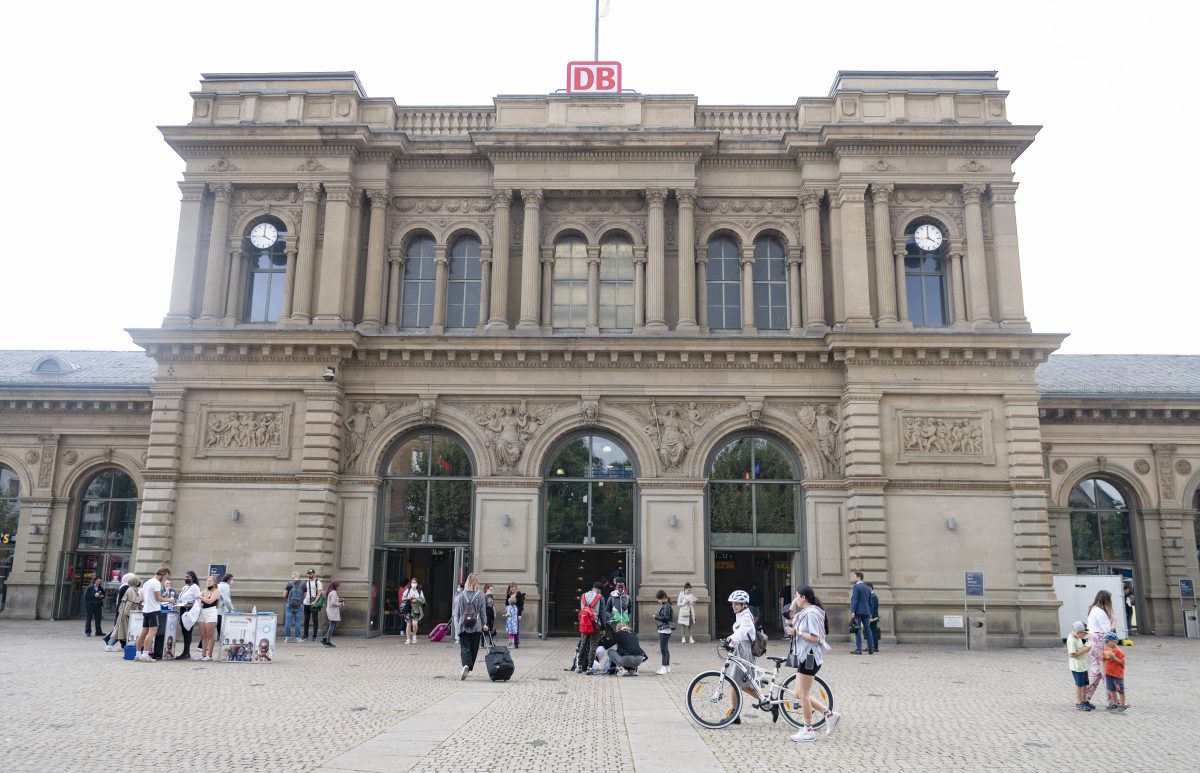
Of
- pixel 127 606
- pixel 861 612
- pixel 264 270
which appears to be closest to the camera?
pixel 127 606

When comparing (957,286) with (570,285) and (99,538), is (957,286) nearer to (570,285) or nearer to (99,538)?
(570,285)

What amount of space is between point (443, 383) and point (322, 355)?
13.9 feet

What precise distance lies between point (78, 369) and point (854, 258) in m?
37.9

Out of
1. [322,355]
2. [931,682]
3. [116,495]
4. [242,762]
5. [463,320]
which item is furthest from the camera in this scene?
[116,495]

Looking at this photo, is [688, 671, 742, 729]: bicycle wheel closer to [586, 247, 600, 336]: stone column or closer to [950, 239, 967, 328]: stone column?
[586, 247, 600, 336]: stone column

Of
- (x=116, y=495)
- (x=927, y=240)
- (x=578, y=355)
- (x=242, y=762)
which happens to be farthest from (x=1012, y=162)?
(x=116, y=495)

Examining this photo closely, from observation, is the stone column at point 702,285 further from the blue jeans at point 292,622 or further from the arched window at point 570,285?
the blue jeans at point 292,622

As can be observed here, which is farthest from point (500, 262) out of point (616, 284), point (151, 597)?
point (151, 597)

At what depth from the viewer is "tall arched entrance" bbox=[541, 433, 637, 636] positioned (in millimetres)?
32031

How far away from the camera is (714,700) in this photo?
14234 millimetres

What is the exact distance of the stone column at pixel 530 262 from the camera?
33.2 meters

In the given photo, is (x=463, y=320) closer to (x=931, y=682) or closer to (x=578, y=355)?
(x=578, y=355)

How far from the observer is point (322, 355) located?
32312 mm

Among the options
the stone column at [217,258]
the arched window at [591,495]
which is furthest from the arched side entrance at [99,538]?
the arched window at [591,495]
